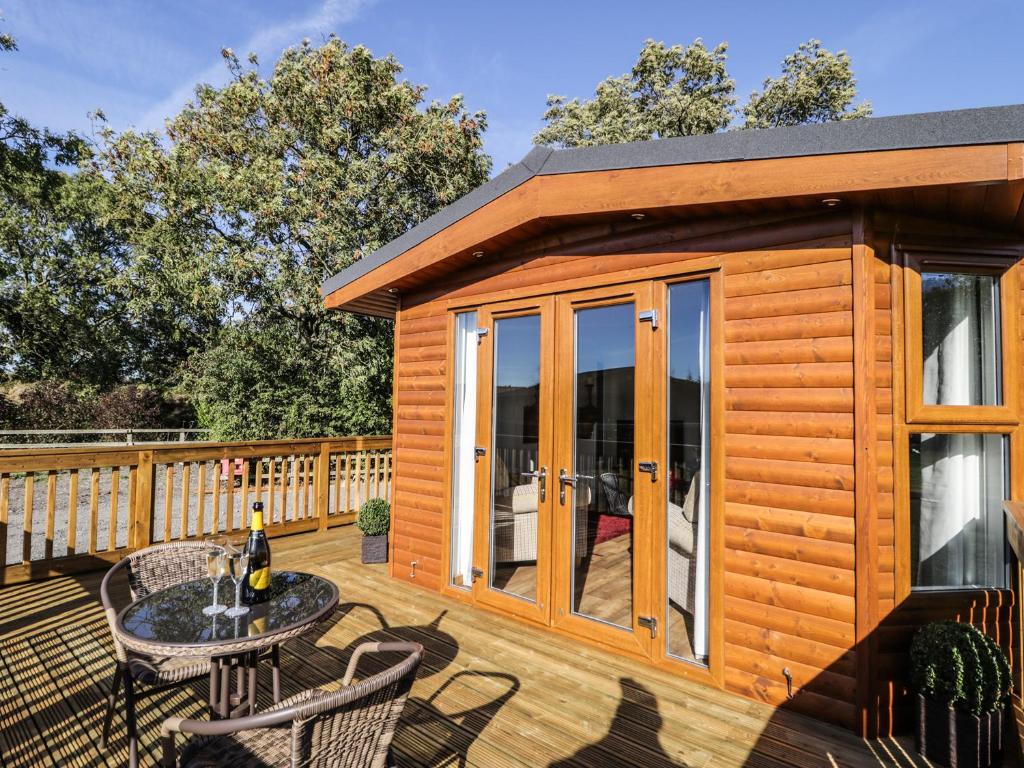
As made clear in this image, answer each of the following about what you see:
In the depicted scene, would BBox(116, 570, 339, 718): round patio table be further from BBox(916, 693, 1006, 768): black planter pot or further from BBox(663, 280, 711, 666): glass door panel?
BBox(916, 693, 1006, 768): black planter pot

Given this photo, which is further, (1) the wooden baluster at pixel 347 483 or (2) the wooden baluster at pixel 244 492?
(1) the wooden baluster at pixel 347 483

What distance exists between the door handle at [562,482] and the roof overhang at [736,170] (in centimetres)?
152

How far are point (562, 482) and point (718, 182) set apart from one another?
1855 mm

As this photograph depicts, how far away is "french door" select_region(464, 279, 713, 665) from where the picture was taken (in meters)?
2.91

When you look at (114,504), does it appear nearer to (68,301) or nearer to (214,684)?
(214,684)

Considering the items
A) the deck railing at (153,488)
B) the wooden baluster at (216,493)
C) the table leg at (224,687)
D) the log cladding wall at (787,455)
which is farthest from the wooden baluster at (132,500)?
the log cladding wall at (787,455)

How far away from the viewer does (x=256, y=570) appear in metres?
2.07

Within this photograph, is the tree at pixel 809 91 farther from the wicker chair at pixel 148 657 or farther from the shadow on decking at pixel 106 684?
the wicker chair at pixel 148 657

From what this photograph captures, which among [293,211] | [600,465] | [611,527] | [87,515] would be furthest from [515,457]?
[87,515]

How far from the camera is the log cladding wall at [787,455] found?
2432 mm

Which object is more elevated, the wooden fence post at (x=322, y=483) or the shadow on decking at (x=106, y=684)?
the wooden fence post at (x=322, y=483)

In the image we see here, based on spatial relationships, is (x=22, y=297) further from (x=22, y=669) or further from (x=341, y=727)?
(x=341, y=727)

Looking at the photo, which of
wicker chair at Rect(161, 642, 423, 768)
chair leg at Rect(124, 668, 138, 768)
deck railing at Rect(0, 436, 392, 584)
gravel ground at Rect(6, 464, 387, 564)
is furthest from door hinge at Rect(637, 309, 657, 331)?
gravel ground at Rect(6, 464, 387, 564)

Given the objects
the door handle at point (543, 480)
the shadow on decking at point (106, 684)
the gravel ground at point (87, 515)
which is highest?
the door handle at point (543, 480)
